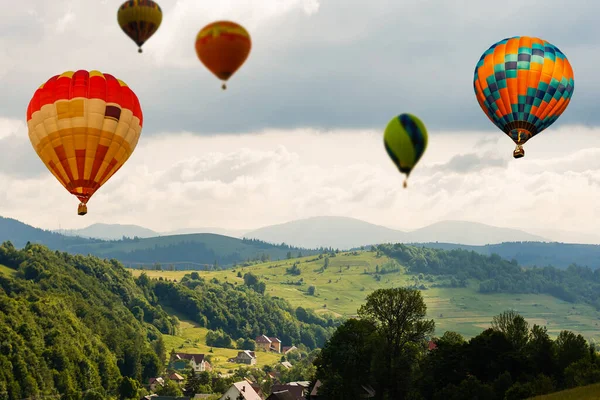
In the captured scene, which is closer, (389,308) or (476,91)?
(476,91)

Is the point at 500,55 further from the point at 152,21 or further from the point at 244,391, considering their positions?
the point at 244,391

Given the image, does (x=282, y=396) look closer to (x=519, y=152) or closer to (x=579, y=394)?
(x=519, y=152)

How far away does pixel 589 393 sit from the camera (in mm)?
71875

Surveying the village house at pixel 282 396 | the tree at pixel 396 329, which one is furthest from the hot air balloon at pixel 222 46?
the village house at pixel 282 396

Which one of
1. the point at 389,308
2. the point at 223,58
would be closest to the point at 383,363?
the point at 389,308

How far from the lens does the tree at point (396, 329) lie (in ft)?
335

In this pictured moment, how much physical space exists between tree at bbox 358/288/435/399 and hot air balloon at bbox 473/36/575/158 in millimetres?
26119

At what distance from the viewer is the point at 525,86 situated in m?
87.1

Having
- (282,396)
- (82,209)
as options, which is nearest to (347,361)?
(282,396)

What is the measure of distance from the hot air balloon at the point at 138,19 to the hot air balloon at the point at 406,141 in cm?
2247

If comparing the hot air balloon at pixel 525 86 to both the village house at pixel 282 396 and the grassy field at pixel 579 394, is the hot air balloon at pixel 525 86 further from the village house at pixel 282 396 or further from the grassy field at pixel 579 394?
the village house at pixel 282 396

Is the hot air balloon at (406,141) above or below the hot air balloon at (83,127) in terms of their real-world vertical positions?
below

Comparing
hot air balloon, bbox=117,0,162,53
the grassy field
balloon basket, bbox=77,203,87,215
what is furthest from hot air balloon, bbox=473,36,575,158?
balloon basket, bbox=77,203,87,215

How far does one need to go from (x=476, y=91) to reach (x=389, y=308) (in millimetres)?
27419
